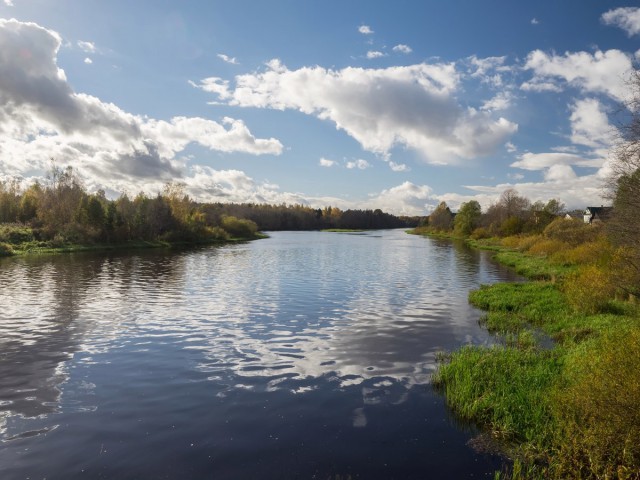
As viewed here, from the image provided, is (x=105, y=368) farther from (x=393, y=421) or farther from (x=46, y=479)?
(x=393, y=421)

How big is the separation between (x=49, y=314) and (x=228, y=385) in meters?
15.7

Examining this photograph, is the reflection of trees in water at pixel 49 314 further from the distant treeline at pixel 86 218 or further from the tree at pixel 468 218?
the tree at pixel 468 218

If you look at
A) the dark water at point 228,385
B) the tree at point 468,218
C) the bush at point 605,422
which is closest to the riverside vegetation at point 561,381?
the bush at point 605,422

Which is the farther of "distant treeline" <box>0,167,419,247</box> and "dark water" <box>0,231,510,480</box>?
"distant treeline" <box>0,167,419,247</box>

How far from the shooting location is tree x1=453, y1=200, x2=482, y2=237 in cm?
11925

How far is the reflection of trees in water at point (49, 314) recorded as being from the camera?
1378 centimetres

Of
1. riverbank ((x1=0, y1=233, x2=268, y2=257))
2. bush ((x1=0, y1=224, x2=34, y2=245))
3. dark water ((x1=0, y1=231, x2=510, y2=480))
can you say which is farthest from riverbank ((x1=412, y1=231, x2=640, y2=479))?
bush ((x1=0, y1=224, x2=34, y2=245))

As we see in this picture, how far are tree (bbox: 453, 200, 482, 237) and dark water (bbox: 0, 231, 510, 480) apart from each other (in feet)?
307

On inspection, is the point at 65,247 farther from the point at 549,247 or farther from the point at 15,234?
the point at 549,247

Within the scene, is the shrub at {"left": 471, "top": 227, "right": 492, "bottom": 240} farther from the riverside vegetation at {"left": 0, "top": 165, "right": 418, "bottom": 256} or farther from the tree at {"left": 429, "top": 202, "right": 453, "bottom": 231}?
the riverside vegetation at {"left": 0, "top": 165, "right": 418, "bottom": 256}

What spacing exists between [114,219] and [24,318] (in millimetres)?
59160

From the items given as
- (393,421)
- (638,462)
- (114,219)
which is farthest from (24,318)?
(114,219)

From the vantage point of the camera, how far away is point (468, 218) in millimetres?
120625

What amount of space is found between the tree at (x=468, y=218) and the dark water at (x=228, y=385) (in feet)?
307
